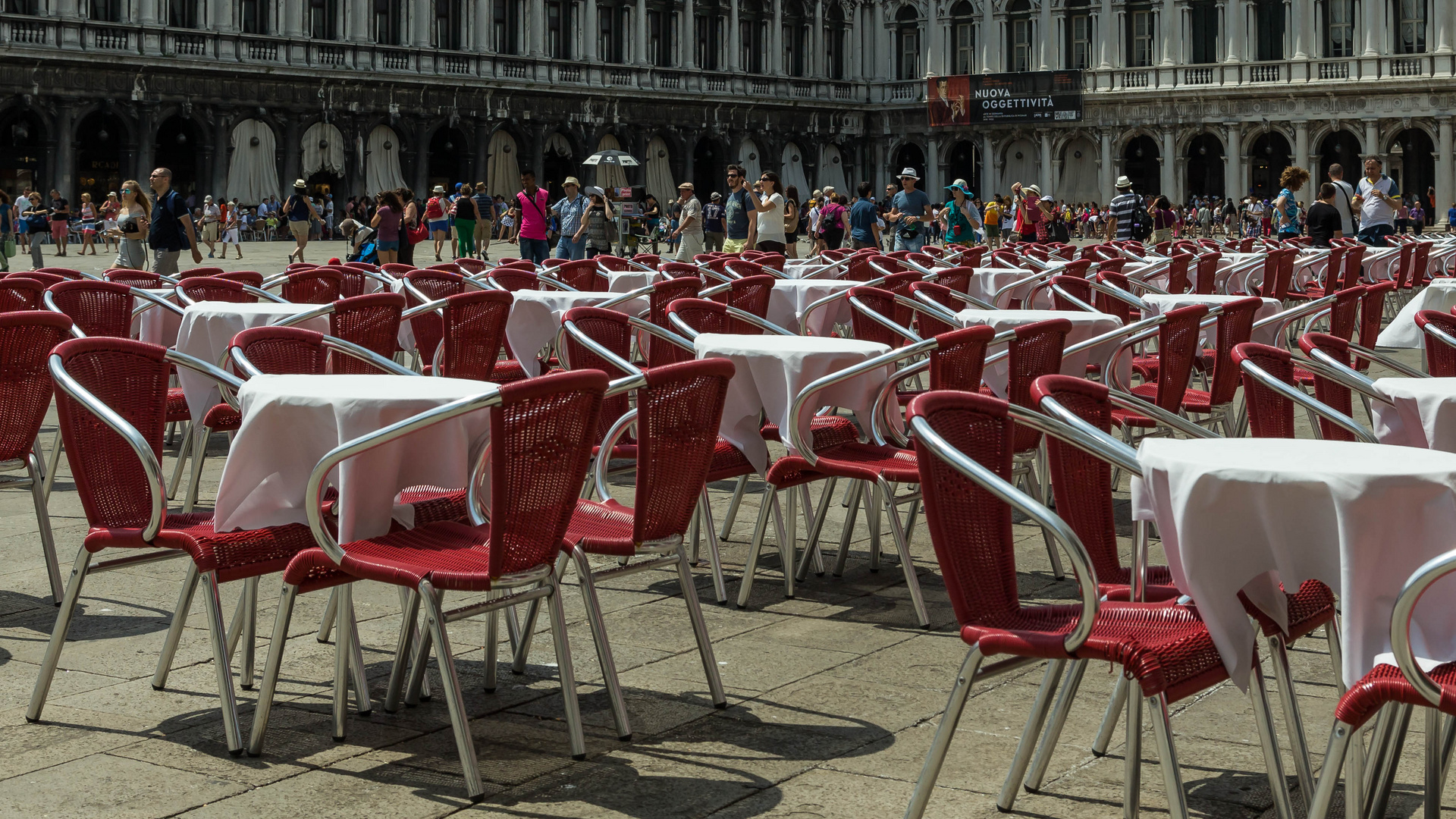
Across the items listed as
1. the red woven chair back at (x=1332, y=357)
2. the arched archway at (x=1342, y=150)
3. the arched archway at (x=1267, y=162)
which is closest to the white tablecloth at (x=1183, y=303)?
the red woven chair back at (x=1332, y=357)

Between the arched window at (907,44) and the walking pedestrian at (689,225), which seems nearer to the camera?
the walking pedestrian at (689,225)

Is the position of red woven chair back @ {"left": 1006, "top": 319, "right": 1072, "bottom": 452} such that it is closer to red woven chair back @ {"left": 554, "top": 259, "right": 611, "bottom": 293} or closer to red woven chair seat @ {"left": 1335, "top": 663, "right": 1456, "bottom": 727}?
red woven chair seat @ {"left": 1335, "top": 663, "right": 1456, "bottom": 727}

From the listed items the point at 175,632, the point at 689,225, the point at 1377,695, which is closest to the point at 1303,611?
the point at 1377,695

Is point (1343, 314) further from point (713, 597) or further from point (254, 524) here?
point (254, 524)

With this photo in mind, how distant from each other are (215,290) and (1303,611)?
595 centimetres

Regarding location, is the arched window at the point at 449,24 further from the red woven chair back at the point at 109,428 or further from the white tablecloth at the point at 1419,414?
the white tablecloth at the point at 1419,414

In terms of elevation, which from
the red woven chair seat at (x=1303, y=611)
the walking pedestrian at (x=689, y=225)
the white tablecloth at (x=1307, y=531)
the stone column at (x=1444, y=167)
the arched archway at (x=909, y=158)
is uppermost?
the arched archway at (x=909, y=158)

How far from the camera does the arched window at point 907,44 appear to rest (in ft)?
175

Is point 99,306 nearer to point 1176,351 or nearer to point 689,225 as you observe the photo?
point 1176,351

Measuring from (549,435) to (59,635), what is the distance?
135 cm

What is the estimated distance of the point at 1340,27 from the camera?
46.9m

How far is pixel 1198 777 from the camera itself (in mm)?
3883

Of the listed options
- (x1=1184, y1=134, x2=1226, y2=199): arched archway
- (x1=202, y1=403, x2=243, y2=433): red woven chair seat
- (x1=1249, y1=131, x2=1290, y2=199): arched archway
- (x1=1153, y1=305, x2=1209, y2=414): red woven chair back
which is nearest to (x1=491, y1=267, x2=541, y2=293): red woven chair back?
(x1=202, y1=403, x2=243, y2=433): red woven chair seat

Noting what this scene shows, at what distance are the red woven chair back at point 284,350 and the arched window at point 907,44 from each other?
4929 centimetres
